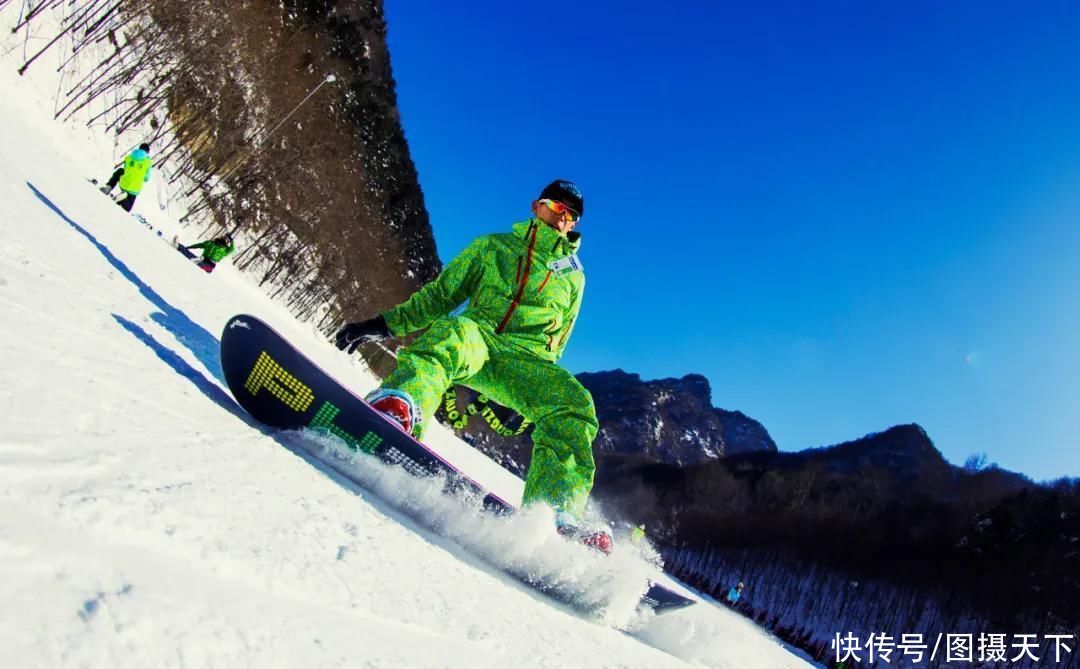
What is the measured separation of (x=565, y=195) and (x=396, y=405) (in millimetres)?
1777

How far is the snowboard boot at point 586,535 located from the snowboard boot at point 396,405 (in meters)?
0.70

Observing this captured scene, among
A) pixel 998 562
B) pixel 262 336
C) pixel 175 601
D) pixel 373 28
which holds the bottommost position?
pixel 175 601

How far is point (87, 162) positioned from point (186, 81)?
7.20 m

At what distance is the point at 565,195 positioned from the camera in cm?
367

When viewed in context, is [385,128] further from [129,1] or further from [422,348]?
[422,348]

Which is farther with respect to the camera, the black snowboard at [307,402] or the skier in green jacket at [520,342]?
the skier in green jacket at [520,342]

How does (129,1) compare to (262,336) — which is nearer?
(262,336)

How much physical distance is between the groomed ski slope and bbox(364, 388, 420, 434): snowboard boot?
305 mm

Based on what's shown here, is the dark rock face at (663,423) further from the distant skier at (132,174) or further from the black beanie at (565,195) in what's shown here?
the black beanie at (565,195)

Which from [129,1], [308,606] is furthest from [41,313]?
[129,1]

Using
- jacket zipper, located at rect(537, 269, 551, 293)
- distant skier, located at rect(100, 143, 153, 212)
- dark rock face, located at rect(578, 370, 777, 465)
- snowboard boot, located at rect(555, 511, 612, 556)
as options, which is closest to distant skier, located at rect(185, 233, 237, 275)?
distant skier, located at rect(100, 143, 153, 212)

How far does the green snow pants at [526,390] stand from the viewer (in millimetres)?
2668

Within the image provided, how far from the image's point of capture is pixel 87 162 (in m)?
14.9

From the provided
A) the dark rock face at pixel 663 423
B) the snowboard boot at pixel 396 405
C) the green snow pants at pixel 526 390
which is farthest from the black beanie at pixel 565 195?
the dark rock face at pixel 663 423
